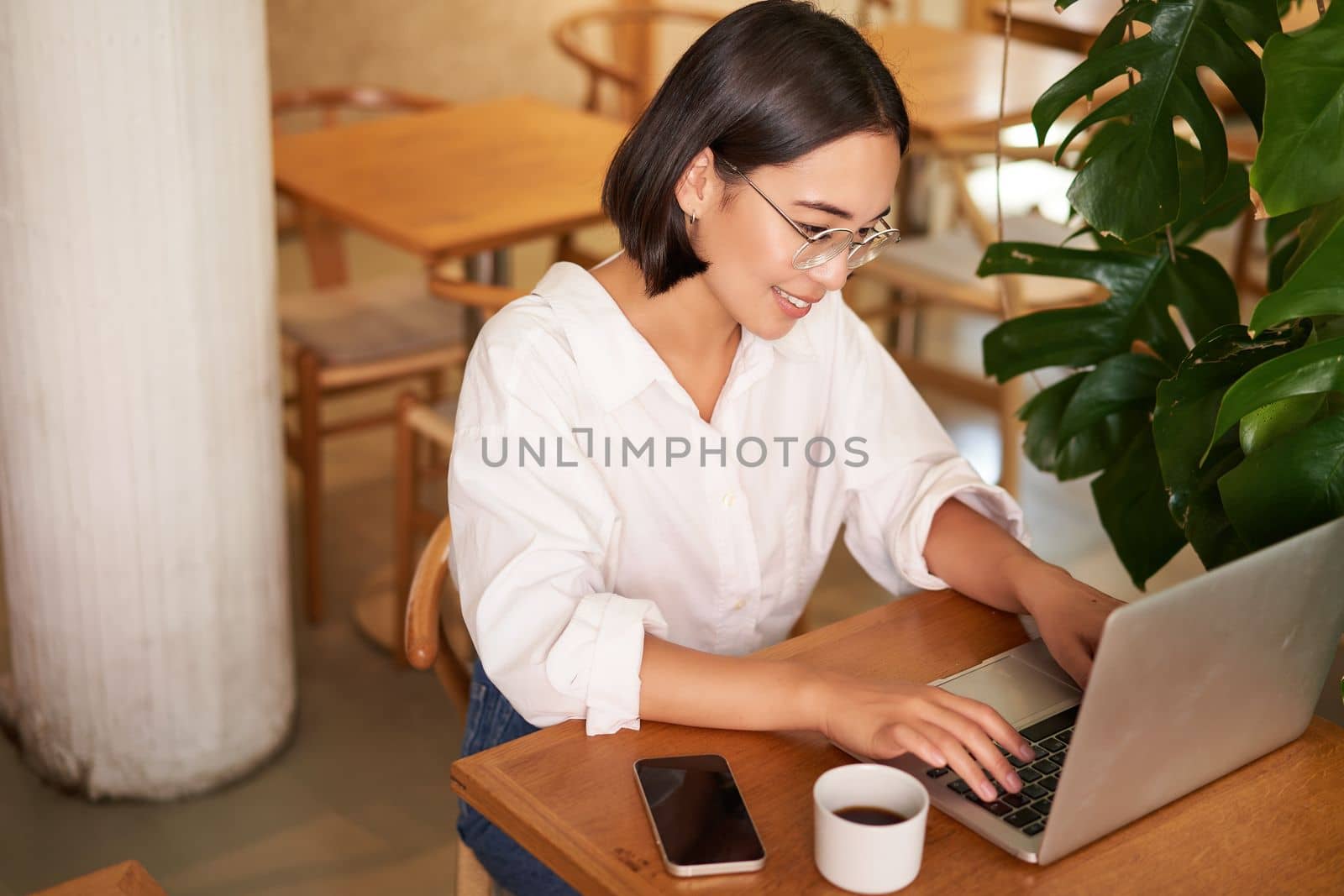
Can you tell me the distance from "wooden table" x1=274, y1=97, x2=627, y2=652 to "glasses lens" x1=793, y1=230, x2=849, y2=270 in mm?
1357

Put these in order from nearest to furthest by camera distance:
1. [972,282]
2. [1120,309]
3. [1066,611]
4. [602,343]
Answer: [1066,611] → [602,343] → [1120,309] → [972,282]

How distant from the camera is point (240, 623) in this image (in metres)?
2.32

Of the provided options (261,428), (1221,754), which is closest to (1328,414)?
(1221,754)

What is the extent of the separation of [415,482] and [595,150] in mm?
818

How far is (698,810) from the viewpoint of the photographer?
1074 millimetres

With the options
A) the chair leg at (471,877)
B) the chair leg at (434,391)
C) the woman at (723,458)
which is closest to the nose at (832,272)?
the woman at (723,458)

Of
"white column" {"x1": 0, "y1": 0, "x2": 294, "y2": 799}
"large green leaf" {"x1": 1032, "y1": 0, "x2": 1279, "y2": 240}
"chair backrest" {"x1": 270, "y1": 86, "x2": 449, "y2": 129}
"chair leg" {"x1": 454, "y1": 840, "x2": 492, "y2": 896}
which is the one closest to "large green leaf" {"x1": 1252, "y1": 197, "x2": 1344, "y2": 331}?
"large green leaf" {"x1": 1032, "y1": 0, "x2": 1279, "y2": 240}

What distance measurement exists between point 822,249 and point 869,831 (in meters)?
0.56

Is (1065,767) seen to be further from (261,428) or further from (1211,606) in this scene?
(261,428)

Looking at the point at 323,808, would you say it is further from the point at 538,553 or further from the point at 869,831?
the point at 869,831

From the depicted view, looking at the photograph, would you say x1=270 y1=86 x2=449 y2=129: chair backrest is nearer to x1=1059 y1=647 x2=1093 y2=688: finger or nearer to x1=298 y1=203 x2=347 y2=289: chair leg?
x1=298 y1=203 x2=347 y2=289: chair leg

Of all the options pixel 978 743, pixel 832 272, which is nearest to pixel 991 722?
pixel 978 743

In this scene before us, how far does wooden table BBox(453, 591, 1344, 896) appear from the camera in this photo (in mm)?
1022

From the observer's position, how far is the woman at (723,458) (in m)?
1.21
